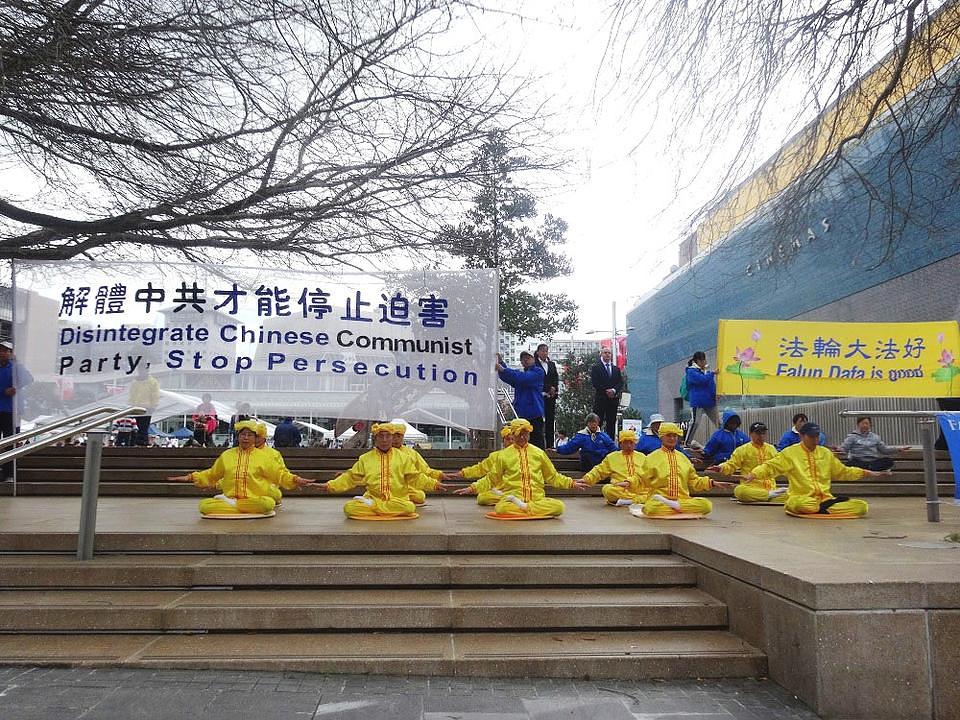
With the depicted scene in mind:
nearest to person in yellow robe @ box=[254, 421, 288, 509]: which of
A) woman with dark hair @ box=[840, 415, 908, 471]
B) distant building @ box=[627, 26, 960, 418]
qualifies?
distant building @ box=[627, 26, 960, 418]

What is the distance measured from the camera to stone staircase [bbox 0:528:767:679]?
4414 millimetres

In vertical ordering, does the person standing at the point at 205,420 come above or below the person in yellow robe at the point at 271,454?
above

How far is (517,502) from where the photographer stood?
7.35 metres

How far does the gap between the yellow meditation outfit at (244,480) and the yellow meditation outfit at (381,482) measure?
0.63 meters

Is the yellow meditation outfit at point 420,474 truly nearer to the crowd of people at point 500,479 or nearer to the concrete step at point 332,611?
the crowd of people at point 500,479

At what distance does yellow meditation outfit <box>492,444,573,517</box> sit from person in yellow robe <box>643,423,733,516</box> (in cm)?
87

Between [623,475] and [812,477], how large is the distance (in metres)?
2.12

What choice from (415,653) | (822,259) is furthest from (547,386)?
(822,259)

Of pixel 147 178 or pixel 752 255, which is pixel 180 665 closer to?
pixel 752 255

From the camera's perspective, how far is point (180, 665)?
429 centimetres

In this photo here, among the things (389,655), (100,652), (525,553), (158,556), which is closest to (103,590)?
(158,556)

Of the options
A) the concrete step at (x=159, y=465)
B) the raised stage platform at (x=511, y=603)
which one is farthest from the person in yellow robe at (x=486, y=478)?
the concrete step at (x=159, y=465)

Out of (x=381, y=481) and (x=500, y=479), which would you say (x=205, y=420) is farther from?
(x=500, y=479)

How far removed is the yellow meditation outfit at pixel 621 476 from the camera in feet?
27.9
